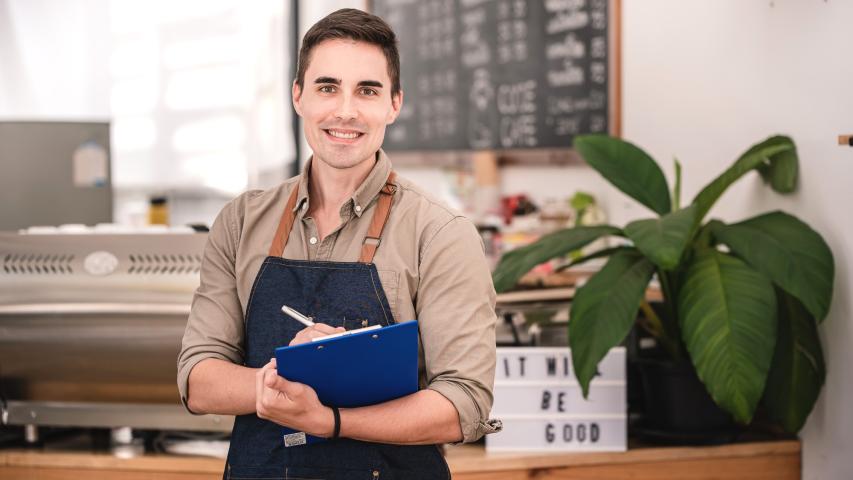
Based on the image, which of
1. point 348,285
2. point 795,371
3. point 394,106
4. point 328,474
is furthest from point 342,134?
point 795,371

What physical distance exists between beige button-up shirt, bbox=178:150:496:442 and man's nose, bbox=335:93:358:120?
0.11 metres

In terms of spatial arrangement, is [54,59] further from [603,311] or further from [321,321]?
[321,321]

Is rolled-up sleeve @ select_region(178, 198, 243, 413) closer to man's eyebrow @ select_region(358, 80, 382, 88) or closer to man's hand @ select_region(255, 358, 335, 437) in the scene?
man's hand @ select_region(255, 358, 335, 437)

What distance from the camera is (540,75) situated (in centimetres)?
374

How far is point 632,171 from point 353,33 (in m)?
1.07

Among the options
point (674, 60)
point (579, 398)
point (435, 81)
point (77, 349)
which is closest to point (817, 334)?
point (579, 398)

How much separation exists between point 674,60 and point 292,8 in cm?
236

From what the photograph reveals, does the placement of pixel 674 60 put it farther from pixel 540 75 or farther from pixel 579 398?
pixel 579 398

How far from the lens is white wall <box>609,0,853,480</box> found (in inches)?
81.7

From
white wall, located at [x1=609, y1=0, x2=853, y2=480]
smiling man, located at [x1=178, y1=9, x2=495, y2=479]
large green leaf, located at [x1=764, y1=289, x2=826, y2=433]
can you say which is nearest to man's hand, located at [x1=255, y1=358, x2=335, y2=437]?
smiling man, located at [x1=178, y1=9, x2=495, y2=479]

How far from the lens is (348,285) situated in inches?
52.6

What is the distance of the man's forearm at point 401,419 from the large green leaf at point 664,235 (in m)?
0.73

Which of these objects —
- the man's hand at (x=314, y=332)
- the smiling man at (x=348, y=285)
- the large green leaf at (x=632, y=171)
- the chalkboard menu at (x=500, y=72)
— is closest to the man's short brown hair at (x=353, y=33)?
the smiling man at (x=348, y=285)

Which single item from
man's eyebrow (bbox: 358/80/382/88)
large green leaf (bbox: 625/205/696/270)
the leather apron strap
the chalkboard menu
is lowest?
large green leaf (bbox: 625/205/696/270)
